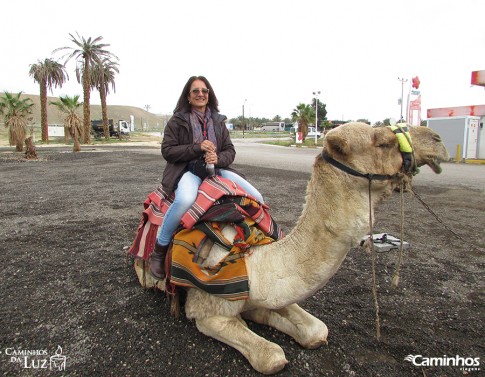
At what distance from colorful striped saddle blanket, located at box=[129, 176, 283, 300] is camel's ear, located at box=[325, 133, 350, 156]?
36.4 inches

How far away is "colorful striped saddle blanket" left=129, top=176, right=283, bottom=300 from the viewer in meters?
2.36

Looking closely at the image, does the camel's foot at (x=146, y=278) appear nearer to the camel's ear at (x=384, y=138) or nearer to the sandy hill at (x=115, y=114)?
the camel's ear at (x=384, y=138)

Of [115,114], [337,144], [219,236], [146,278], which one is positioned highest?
[115,114]

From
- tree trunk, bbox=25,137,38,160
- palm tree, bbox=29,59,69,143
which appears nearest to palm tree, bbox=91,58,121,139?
palm tree, bbox=29,59,69,143

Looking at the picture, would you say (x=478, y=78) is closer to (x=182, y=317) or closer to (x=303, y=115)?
(x=182, y=317)

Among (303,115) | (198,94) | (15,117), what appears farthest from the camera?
(303,115)

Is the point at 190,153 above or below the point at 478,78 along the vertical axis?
below

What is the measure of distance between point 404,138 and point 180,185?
1.66m

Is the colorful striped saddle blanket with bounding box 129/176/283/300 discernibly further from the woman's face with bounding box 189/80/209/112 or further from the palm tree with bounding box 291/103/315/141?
the palm tree with bounding box 291/103/315/141

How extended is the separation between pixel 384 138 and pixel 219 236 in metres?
1.25

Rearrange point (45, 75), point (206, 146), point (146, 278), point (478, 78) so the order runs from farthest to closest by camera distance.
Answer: point (45, 75)
point (478, 78)
point (146, 278)
point (206, 146)

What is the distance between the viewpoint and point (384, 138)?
1901mm

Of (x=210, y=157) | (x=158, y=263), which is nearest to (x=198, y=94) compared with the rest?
(x=210, y=157)

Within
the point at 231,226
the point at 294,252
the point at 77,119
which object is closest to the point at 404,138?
the point at 294,252
